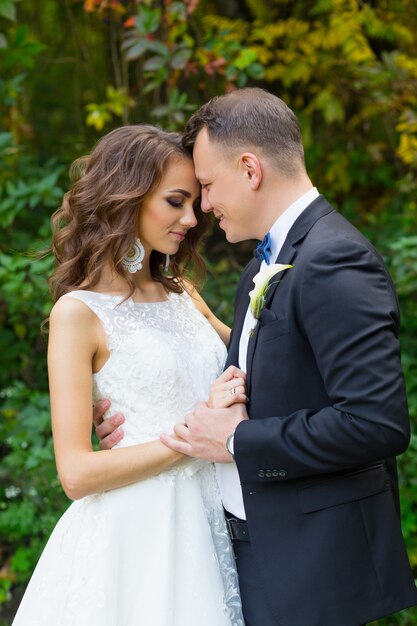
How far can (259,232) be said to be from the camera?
104 inches

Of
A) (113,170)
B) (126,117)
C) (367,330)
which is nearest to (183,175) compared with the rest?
(113,170)

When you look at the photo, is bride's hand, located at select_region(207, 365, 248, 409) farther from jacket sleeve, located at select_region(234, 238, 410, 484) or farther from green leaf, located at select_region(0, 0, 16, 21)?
green leaf, located at select_region(0, 0, 16, 21)

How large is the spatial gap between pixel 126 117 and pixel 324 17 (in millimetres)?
1847

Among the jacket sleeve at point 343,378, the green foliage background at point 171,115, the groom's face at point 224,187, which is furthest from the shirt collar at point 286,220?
the green foliage background at point 171,115

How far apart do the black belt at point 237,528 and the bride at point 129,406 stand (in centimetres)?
3

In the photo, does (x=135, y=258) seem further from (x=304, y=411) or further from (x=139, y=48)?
(x=139, y=48)

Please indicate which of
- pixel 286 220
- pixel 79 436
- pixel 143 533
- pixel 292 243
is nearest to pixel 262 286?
pixel 292 243

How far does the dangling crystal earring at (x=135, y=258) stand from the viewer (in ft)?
9.55

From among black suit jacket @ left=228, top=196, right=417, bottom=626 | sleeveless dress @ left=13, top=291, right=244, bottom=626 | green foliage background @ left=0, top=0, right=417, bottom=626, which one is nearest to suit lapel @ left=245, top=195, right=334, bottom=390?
black suit jacket @ left=228, top=196, right=417, bottom=626

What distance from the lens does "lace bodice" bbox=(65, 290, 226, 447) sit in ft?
8.81

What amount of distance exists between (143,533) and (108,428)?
364 mm

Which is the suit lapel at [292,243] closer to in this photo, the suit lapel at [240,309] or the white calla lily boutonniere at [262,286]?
the white calla lily boutonniere at [262,286]

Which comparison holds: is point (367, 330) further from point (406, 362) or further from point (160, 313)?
point (406, 362)

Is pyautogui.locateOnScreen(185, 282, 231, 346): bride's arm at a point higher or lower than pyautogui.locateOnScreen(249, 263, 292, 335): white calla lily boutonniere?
lower
